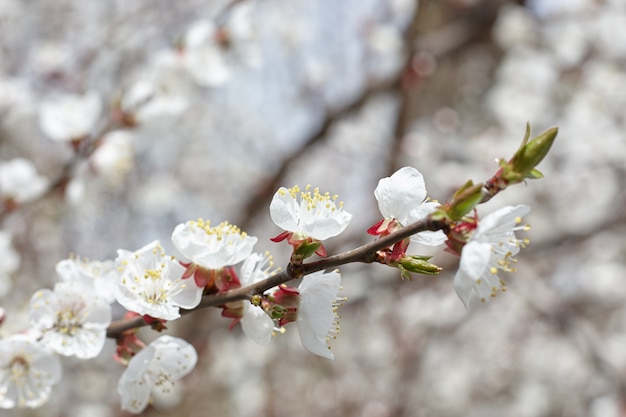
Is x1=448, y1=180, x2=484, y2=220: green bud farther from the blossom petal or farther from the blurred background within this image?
the blurred background

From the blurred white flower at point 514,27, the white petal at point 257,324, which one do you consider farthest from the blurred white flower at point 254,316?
the blurred white flower at point 514,27

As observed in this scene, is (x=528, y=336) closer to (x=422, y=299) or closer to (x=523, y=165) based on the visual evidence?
(x=422, y=299)

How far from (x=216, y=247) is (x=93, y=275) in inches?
12.0

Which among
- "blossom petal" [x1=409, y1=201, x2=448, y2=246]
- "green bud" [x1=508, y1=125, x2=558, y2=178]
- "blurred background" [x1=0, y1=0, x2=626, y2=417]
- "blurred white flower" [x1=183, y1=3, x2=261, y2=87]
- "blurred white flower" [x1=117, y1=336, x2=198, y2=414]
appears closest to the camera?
"green bud" [x1=508, y1=125, x2=558, y2=178]

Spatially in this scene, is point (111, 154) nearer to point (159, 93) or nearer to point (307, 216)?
point (159, 93)

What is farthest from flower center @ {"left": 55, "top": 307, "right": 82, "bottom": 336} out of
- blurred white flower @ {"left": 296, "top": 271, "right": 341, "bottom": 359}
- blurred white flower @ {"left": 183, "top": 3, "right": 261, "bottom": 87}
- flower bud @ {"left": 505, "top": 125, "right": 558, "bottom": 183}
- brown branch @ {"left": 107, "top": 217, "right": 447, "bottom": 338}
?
blurred white flower @ {"left": 183, "top": 3, "right": 261, "bottom": 87}

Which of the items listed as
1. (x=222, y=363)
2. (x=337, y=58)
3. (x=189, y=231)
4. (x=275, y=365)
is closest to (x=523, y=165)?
(x=189, y=231)

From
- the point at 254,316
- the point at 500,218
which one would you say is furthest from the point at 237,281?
the point at 500,218

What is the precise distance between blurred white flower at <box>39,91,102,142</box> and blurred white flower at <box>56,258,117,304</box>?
955mm

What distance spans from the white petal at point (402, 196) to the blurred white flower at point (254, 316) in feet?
0.70

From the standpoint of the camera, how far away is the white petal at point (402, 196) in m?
0.90

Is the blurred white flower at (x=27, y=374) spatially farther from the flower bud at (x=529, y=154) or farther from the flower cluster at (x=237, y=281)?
the flower bud at (x=529, y=154)

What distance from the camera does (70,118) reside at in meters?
2.00

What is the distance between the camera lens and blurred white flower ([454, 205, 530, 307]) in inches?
31.0
